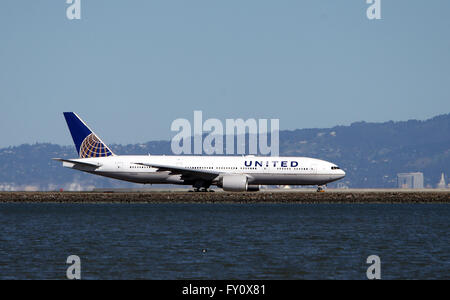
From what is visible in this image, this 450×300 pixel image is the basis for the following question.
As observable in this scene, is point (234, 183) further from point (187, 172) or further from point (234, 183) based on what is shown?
point (187, 172)

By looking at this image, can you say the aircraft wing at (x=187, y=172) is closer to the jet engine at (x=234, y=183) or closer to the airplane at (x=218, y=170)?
the airplane at (x=218, y=170)

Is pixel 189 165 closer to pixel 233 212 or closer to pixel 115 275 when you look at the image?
pixel 233 212

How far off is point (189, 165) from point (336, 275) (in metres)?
55.1

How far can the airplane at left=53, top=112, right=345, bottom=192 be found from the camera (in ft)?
295

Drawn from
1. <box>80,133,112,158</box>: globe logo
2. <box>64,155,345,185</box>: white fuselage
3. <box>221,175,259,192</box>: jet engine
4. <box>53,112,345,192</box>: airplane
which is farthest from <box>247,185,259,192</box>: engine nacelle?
<box>80,133,112,158</box>: globe logo

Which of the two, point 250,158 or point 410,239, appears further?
point 250,158

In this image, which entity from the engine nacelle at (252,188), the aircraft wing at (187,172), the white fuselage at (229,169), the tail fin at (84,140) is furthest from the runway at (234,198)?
the tail fin at (84,140)

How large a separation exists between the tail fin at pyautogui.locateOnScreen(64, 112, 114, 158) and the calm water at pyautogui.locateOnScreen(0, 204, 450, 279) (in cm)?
1708

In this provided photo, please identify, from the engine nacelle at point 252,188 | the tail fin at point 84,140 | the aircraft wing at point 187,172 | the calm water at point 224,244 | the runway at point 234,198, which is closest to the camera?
the calm water at point 224,244

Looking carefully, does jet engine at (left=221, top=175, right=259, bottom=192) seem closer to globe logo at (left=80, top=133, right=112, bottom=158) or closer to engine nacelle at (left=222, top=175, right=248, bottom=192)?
engine nacelle at (left=222, top=175, right=248, bottom=192)

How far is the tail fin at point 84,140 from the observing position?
97.1 metres

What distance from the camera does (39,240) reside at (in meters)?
52.8

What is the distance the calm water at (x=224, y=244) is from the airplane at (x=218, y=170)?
9.07 metres
